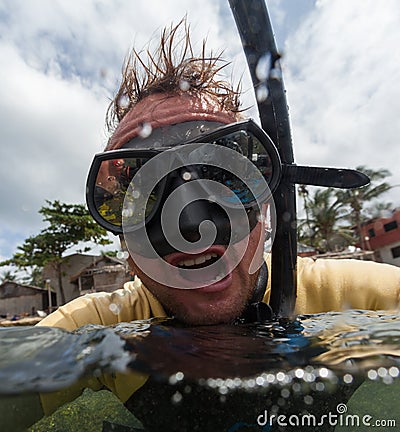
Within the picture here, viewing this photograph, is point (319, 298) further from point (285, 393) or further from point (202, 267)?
point (285, 393)

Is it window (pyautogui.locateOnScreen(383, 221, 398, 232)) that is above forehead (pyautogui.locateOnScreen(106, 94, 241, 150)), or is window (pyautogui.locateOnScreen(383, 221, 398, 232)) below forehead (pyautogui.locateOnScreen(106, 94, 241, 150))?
above

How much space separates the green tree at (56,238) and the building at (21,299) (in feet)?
10.3

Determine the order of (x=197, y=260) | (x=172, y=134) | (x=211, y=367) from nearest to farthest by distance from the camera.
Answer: (x=211, y=367)
(x=197, y=260)
(x=172, y=134)

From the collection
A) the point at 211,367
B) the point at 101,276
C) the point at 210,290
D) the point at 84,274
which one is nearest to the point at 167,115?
the point at 210,290

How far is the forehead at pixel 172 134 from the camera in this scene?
1.65 m

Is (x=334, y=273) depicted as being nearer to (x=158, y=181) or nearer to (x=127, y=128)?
(x=158, y=181)

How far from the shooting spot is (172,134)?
1675 millimetres

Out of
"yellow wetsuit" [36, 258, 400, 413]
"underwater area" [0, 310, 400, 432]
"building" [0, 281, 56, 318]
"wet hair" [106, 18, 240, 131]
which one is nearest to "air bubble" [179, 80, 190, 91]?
"wet hair" [106, 18, 240, 131]

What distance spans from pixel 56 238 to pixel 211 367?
72.7ft

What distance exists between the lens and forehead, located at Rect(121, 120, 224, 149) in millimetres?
1647

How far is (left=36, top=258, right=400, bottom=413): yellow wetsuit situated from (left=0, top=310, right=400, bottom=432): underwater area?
0.35 metres

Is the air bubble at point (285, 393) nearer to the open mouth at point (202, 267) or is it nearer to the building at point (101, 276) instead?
the open mouth at point (202, 267)

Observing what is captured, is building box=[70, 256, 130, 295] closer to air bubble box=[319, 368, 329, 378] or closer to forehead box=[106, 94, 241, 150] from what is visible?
forehead box=[106, 94, 241, 150]

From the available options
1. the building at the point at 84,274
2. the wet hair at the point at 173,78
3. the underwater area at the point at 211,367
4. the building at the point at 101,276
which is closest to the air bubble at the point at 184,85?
the wet hair at the point at 173,78
